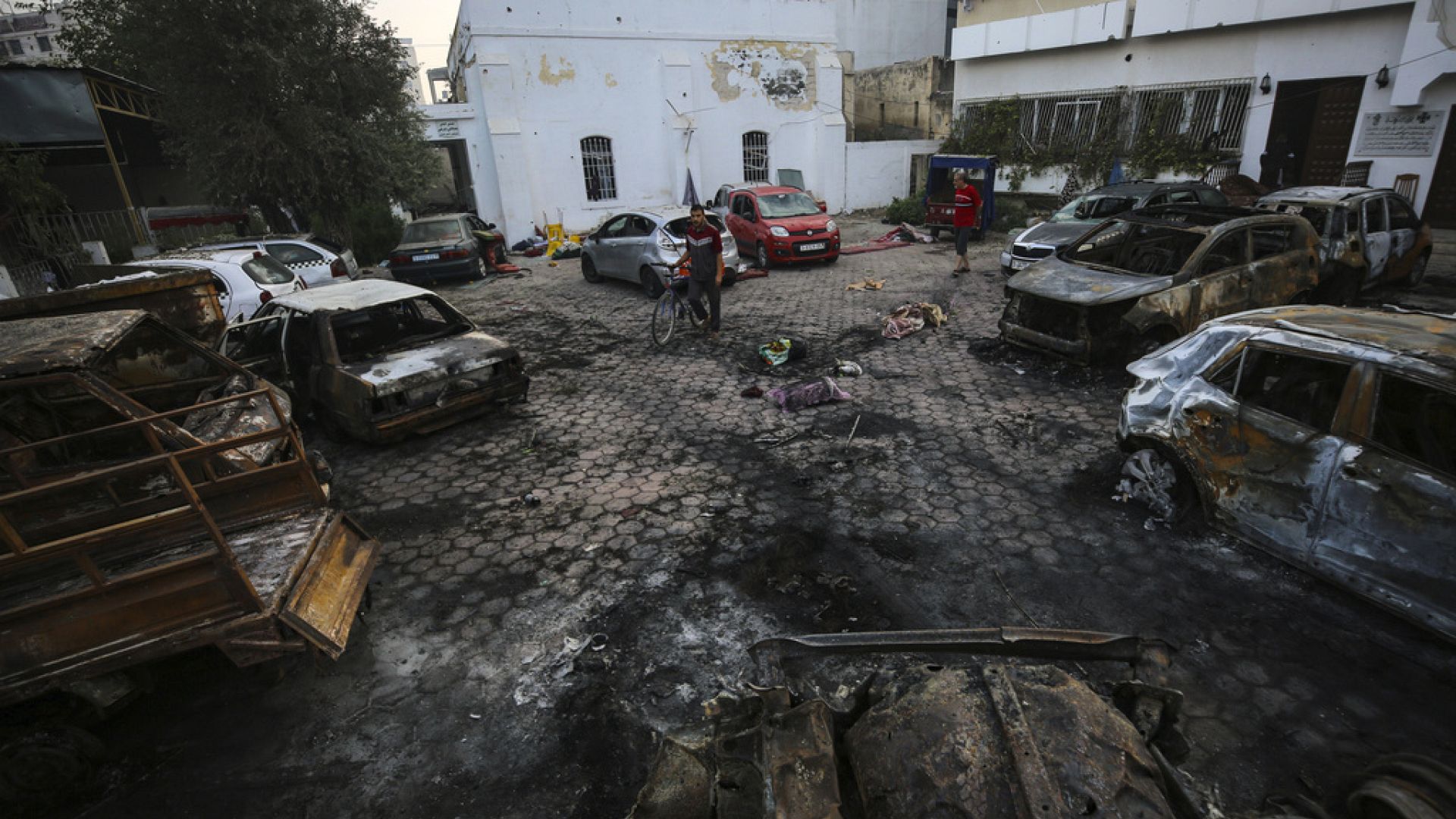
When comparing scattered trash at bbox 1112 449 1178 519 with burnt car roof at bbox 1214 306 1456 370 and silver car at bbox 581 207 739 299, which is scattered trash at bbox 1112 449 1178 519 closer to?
burnt car roof at bbox 1214 306 1456 370

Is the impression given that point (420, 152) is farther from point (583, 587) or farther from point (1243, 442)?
point (1243, 442)

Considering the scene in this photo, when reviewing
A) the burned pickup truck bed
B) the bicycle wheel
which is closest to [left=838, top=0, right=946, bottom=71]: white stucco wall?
the bicycle wheel

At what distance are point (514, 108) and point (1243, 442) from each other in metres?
19.6

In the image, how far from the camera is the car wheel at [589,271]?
14.1 meters

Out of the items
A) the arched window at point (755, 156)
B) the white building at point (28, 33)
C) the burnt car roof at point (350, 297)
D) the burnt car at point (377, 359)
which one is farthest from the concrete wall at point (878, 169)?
the white building at point (28, 33)

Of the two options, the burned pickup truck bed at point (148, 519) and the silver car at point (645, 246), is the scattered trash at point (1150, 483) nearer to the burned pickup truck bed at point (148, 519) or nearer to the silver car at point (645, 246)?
the burned pickup truck bed at point (148, 519)

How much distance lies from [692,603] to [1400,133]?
1827 centimetres

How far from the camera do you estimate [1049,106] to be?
19.7 metres

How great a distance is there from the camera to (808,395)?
7.05m

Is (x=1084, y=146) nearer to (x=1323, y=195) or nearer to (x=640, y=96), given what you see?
(x=1323, y=195)

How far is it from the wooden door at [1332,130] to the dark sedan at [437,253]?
1935cm

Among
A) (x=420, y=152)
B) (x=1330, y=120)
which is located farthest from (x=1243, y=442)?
(x=420, y=152)

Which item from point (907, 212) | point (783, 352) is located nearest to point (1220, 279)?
point (783, 352)

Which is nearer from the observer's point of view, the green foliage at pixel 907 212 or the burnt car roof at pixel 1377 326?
the burnt car roof at pixel 1377 326
